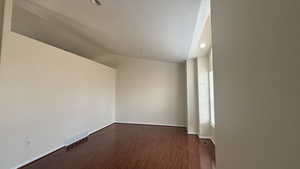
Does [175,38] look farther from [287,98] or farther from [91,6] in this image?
[287,98]

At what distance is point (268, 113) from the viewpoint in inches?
19.1

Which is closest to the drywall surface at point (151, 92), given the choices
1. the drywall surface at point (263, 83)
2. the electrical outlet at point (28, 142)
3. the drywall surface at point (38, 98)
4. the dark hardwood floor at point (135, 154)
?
the dark hardwood floor at point (135, 154)

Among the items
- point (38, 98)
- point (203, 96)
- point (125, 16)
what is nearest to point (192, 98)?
point (203, 96)

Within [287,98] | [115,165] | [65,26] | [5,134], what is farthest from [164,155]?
[65,26]

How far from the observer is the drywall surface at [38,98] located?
2295 mm

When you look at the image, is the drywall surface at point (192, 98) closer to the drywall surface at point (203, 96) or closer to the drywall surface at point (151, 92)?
the drywall surface at point (203, 96)

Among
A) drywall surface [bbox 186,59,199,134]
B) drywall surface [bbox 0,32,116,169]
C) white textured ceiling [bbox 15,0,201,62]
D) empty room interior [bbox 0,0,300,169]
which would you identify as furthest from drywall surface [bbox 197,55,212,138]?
drywall surface [bbox 0,32,116,169]

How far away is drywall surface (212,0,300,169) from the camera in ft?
1.26

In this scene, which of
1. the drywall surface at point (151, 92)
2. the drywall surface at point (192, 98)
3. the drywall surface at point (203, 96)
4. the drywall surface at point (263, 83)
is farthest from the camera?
the drywall surface at point (151, 92)

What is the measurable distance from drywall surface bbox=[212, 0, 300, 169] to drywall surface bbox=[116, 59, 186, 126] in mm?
4752

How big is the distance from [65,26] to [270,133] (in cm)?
421

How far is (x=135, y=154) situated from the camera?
306cm

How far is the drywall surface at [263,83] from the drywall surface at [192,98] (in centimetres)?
385

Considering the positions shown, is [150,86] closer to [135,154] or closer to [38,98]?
[135,154]
